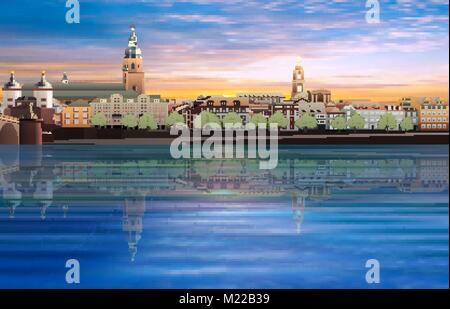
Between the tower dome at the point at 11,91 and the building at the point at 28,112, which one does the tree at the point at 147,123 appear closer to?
the building at the point at 28,112

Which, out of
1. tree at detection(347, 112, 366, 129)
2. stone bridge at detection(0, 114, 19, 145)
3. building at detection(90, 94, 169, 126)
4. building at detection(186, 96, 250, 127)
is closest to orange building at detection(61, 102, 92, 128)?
building at detection(90, 94, 169, 126)

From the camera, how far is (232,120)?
8244 centimetres

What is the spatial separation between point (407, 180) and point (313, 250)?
44.2 ft

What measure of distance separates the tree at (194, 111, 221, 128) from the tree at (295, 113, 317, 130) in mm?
9894

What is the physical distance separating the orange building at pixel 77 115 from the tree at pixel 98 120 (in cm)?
411

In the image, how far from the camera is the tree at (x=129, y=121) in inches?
3497

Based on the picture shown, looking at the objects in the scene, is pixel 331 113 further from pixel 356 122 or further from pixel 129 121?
pixel 129 121

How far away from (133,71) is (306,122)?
3241cm

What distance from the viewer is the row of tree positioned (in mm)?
83312

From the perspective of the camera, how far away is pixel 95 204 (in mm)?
13391

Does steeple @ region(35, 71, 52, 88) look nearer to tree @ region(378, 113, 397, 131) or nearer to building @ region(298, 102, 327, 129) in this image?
building @ region(298, 102, 327, 129)

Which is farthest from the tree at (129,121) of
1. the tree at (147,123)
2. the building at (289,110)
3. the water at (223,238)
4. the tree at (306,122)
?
the water at (223,238)

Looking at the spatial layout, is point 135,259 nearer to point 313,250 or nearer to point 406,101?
point 313,250
